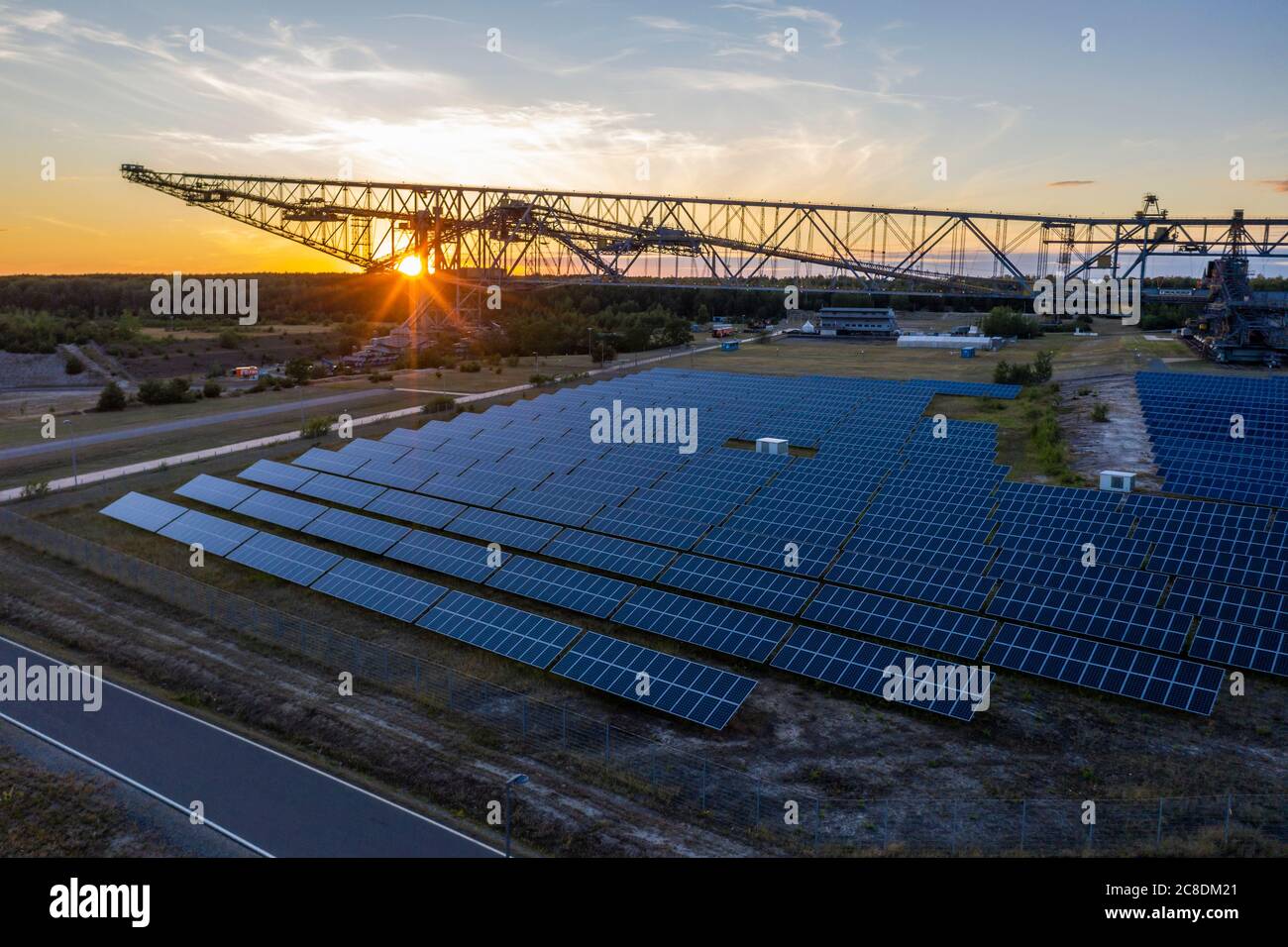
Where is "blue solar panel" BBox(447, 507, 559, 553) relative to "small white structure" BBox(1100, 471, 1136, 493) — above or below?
below

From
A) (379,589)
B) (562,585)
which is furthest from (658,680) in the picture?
(379,589)

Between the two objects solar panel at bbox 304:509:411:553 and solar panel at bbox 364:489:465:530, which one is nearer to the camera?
solar panel at bbox 304:509:411:553

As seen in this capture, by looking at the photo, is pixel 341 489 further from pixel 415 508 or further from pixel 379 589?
pixel 379 589

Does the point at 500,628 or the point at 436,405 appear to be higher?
the point at 436,405

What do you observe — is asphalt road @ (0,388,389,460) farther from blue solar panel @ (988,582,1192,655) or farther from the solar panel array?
blue solar panel @ (988,582,1192,655)

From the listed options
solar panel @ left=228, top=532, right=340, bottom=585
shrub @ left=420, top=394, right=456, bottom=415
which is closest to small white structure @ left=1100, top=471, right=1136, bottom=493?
solar panel @ left=228, top=532, right=340, bottom=585

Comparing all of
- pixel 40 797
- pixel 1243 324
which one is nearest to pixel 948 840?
pixel 40 797
